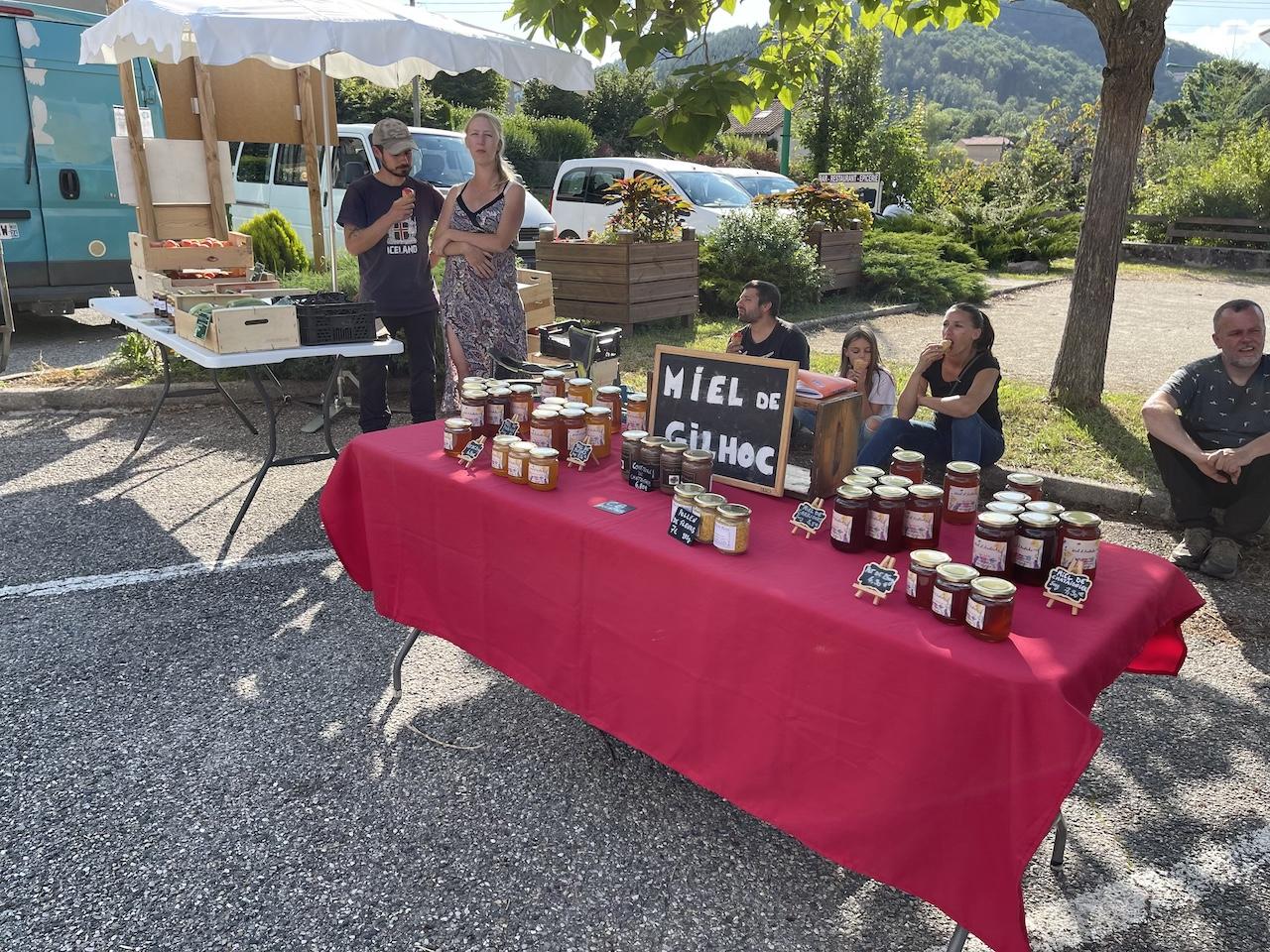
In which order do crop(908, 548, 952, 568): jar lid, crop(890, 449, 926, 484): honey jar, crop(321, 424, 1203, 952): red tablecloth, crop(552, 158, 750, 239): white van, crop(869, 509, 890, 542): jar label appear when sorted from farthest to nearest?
crop(552, 158, 750, 239): white van, crop(890, 449, 926, 484): honey jar, crop(869, 509, 890, 542): jar label, crop(908, 548, 952, 568): jar lid, crop(321, 424, 1203, 952): red tablecloth

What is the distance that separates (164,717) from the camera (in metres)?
3.24

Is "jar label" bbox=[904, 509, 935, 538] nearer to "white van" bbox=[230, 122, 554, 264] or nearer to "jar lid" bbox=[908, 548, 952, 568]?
"jar lid" bbox=[908, 548, 952, 568]

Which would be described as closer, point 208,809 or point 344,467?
point 208,809

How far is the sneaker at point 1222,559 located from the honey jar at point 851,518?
295 centimetres

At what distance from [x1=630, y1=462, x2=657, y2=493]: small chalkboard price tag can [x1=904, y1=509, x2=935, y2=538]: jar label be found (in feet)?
2.50

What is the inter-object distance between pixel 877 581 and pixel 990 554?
0.92ft

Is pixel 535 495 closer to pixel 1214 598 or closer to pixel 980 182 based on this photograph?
pixel 1214 598

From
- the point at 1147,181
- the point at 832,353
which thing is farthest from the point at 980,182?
the point at 832,353

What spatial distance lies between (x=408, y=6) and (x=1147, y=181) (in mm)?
21626

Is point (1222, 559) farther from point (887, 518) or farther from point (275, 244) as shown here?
point (275, 244)

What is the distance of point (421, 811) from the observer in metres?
2.79

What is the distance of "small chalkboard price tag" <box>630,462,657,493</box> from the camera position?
281 centimetres

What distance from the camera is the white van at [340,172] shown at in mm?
10359

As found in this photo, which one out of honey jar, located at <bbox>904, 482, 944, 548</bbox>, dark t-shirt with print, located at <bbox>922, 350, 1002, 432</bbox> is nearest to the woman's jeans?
dark t-shirt with print, located at <bbox>922, 350, 1002, 432</bbox>
